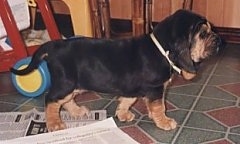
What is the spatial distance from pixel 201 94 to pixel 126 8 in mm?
938

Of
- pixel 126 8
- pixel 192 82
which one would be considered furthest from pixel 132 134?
pixel 126 8

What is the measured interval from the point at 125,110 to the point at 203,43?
0.36 metres

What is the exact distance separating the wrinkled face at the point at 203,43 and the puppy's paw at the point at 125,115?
1.00 ft

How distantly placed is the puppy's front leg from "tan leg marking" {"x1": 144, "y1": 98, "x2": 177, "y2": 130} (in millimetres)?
276

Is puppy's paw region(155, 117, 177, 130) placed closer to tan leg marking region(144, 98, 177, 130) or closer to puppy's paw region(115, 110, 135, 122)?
tan leg marking region(144, 98, 177, 130)

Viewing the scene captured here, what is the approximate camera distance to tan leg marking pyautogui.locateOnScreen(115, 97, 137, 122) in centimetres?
145

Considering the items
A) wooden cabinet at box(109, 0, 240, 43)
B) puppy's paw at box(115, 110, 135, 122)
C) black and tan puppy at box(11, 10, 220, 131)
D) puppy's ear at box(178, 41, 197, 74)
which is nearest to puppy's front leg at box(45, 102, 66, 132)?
black and tan puppy at box(11, 10, 220, 131)

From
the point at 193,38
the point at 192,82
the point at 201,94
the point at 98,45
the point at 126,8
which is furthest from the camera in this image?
the point at 126,8

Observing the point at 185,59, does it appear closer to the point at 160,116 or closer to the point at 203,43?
the point at 203,43

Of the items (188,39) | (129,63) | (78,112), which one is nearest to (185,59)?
(188,39)

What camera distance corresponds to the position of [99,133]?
1308mm

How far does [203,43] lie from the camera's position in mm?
1274

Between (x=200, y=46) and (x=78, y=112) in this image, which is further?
(x=78, y=112)

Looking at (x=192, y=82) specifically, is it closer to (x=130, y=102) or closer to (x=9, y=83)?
(x=130, y=102)
